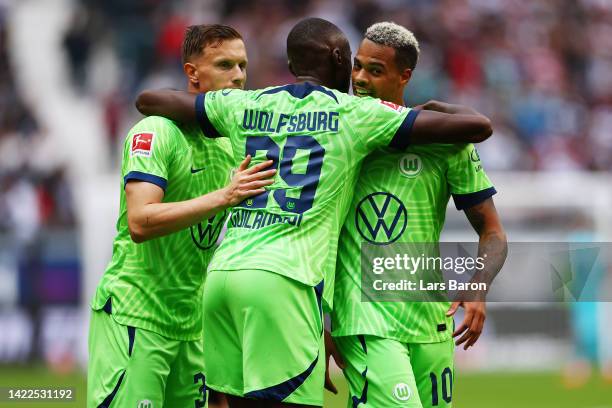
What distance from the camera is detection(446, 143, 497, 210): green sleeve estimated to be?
559 centimetres

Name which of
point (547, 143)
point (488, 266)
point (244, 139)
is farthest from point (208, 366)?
point (547, 143)

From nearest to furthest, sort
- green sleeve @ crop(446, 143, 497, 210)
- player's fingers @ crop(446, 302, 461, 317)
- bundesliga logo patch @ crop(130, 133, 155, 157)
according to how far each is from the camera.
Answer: player's fingers @ crop(446, 302, 461, 317) < green sleeve @ crop(446, 143, 497, 210) < bundesliga logo patch @ crop(130, 133, 155, 157)

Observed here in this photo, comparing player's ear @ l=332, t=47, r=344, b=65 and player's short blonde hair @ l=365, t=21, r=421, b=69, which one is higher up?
player's short blonde hair @ l=365, t=21, r=421, b=69

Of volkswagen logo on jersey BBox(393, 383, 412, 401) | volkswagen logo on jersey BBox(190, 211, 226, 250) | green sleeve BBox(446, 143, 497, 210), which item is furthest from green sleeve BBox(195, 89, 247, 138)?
volkswagen logo on jersey BBox(393, 383, 412, 401)

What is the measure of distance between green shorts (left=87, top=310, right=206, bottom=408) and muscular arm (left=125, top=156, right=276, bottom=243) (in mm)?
630

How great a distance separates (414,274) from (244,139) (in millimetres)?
1077

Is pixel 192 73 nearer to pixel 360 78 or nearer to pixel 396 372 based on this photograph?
pixel 360 78

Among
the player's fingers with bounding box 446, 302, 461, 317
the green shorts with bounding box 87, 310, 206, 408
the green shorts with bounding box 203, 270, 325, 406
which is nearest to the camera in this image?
the green shorts with bounding box 203, 270, 325, 406

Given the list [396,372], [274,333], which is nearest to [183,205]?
[274,333]

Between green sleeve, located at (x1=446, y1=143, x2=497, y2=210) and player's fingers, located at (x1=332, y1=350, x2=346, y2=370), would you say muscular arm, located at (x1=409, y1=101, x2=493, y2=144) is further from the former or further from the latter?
Answer: player's fingers, located at (x1=332, y1=350, x2=346, y2=370)

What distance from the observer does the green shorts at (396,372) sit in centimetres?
537

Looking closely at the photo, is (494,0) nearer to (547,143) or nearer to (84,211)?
(547,143)

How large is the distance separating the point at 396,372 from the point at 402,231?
70cm

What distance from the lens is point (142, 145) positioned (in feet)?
18.8
